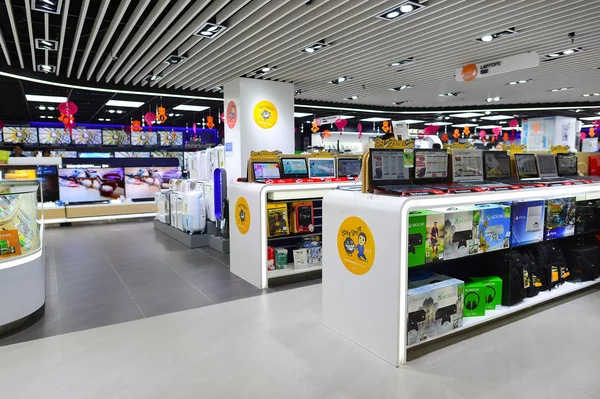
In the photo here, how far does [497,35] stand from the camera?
6.12 metres

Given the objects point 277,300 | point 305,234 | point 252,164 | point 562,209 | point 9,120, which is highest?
point 9,120

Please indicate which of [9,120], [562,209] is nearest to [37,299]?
[562,209]

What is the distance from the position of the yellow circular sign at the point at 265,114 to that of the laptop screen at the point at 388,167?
5941mm

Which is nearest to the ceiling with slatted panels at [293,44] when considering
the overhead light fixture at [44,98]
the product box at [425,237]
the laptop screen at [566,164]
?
the overhead light fixture at [44,98]

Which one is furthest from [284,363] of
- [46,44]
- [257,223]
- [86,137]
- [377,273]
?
[86,137]

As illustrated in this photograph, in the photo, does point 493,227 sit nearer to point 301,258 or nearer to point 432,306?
point 432,306

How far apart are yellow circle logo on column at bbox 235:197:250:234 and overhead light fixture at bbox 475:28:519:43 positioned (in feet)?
15.5

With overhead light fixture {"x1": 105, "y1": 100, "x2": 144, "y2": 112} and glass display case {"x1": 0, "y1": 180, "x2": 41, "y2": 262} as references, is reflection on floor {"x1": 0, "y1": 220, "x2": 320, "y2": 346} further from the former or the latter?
overhead light fixture {"x1": 105, "y1": 100, "x2": 144, "y2": 112}

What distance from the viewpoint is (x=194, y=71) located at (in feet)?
27.2

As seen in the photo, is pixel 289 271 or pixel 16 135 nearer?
pixel 289 271

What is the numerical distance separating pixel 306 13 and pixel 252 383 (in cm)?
451

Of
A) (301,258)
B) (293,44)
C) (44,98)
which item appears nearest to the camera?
(301,258)

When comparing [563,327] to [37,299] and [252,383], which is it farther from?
[37,299]

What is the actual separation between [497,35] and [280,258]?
196 inches
